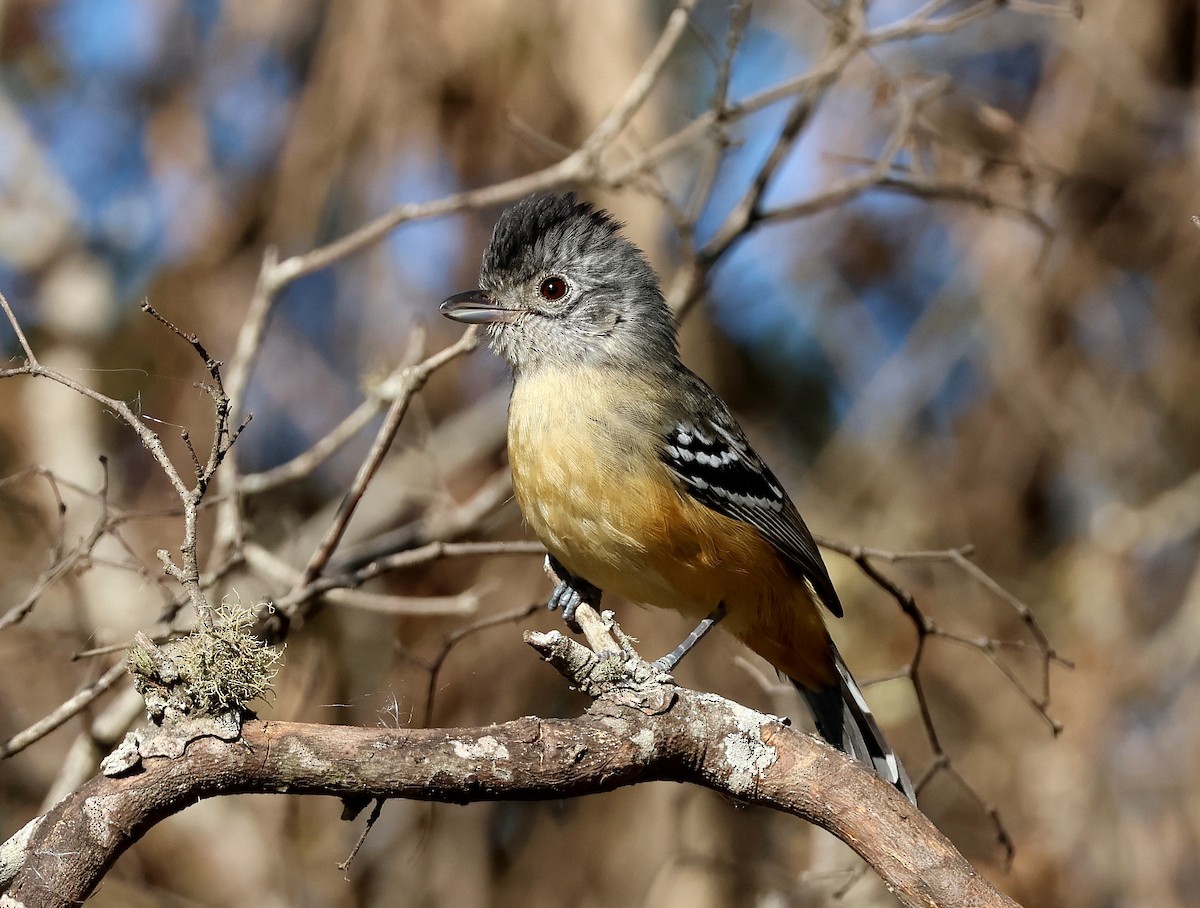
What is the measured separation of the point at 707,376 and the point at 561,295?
118 inches

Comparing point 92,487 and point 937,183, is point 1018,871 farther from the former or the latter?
point 92,487

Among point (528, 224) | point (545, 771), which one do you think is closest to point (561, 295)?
point (528, 224)

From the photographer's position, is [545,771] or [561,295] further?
[561,295]

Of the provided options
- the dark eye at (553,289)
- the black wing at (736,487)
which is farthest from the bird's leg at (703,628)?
the dark eye at (553,289)

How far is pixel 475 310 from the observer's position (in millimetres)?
4910

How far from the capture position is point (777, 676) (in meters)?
5.43

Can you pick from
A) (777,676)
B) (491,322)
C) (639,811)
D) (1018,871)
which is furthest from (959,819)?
(491,322)

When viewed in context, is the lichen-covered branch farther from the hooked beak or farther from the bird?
the hooked beak

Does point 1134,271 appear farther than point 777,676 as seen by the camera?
Yes

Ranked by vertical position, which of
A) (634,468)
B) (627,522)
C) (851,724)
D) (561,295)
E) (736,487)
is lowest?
(851,724)

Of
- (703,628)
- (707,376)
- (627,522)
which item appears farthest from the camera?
(707,376)

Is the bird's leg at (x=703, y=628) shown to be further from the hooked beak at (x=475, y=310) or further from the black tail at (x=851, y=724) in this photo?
the hooked beak at (x=475, y=310)

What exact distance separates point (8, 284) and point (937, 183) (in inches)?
197

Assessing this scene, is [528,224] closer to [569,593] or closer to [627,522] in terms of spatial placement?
[627,522]
